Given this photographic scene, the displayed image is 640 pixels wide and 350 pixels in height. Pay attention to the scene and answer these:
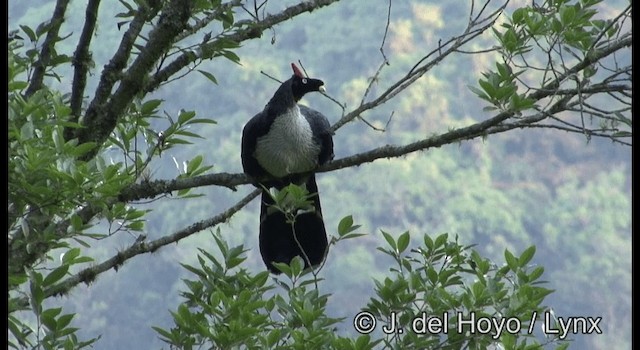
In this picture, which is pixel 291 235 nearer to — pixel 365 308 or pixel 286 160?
pixel 286 160

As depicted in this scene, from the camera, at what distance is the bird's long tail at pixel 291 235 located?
7105 mm

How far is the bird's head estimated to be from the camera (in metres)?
7.40

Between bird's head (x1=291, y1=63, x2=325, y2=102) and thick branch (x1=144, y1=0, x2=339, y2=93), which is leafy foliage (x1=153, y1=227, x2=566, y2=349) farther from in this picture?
bird's head (x1=291, y1=63, x2=325, y2=102)

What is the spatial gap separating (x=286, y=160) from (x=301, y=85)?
1.92ft

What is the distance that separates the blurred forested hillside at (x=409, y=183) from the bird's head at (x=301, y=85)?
103 feet

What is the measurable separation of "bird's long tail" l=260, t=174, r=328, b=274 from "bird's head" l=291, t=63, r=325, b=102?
558 millimetres

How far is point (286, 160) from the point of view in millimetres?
7094

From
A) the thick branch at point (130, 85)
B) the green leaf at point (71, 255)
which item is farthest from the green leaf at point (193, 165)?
the green leaf at point (71, 255)

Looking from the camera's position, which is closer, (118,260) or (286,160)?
(118,260)

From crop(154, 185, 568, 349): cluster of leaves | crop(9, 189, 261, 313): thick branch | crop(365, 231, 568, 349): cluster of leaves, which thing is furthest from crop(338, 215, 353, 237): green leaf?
crop(9, 189, 261, 313): thick branch

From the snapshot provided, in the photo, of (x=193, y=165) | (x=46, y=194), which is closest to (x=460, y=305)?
(x=193, y=165)

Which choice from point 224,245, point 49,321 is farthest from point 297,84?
point 49,321

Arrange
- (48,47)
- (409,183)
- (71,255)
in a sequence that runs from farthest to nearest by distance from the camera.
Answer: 1. (409,183)
2. (48,47)
3. (71,255)
